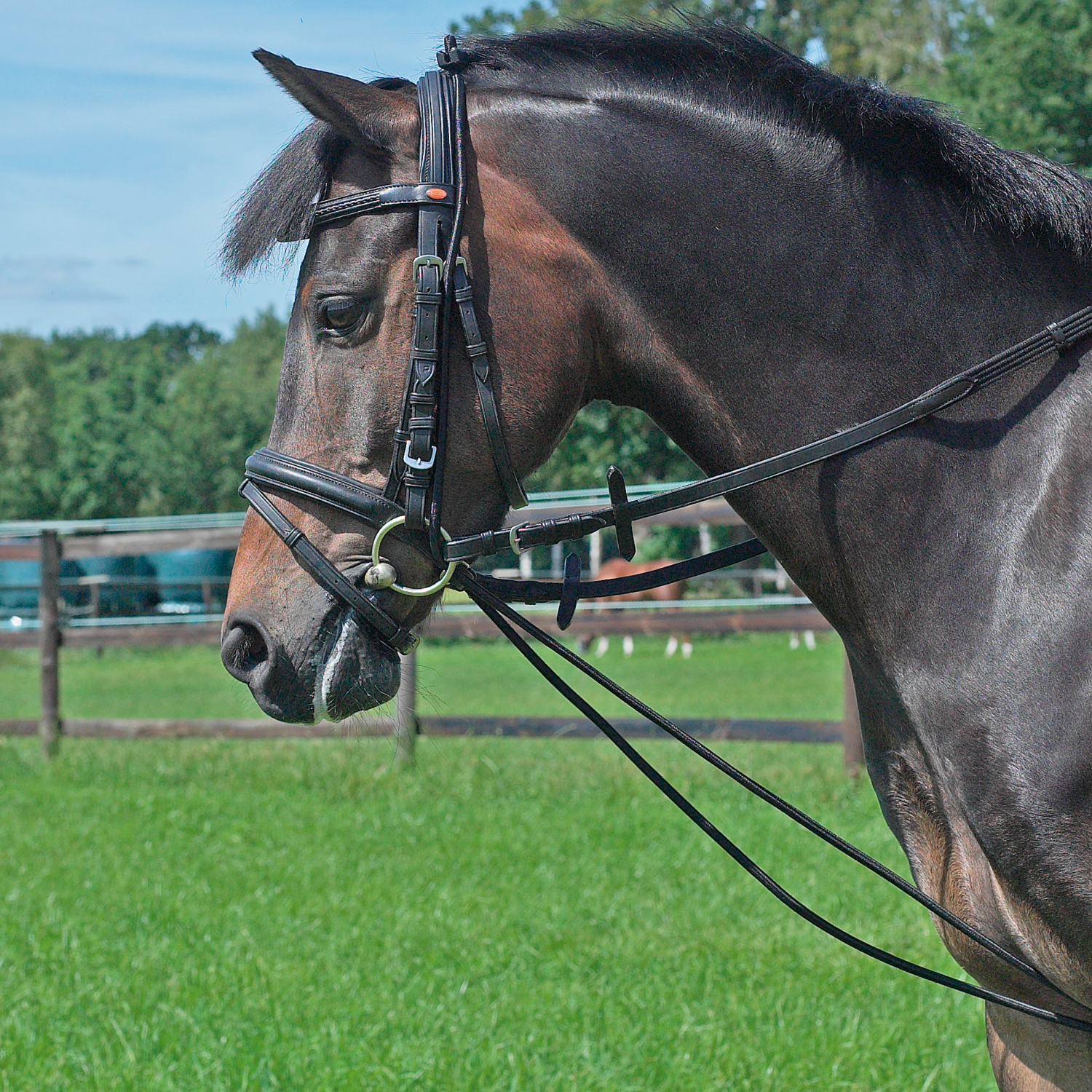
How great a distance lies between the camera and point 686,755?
8.31 meters

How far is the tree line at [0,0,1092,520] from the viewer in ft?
60.2

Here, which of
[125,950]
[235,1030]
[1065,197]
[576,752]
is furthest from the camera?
[576,752]

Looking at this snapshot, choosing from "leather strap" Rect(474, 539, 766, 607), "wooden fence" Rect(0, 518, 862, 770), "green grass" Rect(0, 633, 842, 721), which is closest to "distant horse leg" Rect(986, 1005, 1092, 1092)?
"leather strap" Rect(474, 539, 766, 607)

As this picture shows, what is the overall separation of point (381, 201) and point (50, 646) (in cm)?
831

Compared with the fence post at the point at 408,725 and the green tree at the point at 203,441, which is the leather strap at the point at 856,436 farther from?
the green tree at the point at 203,441

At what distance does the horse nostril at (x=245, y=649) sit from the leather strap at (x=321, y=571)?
0.43 feet

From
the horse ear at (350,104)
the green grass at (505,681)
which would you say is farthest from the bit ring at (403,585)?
the green grass at (505,681)

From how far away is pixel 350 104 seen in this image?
1.86 meters

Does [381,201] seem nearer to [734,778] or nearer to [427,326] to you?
[427,326]

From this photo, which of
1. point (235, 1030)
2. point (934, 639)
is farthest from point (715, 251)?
point (235, 1030)

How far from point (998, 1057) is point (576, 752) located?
6.89 metres

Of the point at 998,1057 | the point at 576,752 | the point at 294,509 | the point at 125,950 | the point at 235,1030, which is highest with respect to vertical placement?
the point at 294,509

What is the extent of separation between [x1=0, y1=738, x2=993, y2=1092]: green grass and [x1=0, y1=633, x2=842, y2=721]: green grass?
2314mm

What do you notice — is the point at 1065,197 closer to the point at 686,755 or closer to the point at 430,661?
the point at 686,755
